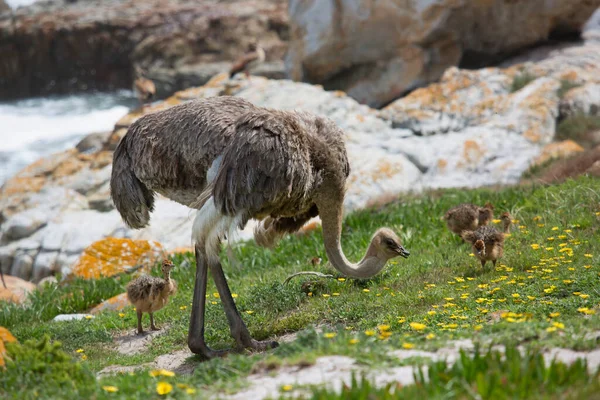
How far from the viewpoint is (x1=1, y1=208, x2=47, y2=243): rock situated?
1515cm

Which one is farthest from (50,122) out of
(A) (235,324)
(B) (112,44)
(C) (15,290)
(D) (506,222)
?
(A) (235,324)

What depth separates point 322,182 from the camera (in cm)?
729

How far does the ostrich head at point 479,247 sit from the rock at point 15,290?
20.8 feet

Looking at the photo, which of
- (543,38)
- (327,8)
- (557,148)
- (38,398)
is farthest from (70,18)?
(38,398)

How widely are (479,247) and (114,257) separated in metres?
6.19

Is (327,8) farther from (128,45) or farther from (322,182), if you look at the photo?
(128,45)

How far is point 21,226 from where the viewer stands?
15.2m

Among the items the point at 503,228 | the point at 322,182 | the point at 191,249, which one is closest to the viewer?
the point at 322,182

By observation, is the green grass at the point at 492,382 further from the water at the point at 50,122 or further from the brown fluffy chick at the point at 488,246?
the water at the point at 50,122

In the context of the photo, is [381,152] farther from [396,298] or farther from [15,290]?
[396,298]

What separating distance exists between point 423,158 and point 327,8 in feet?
21.6

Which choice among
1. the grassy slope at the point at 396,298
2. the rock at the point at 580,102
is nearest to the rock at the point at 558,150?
the rock at the point at 580,102

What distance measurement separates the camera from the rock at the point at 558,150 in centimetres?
1521

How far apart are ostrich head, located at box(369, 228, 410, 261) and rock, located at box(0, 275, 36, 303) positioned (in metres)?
5.70
